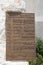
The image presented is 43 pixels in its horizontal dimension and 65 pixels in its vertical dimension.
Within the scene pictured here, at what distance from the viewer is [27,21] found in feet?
14.8

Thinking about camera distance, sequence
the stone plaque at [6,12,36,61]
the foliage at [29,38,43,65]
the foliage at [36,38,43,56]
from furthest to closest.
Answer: the foliage at [36,38,43,56]
the foliage at [29,38,43,65]
the stone plaque at [6,12,36,61]

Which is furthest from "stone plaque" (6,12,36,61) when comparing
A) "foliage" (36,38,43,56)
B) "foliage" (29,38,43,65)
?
"foliage" (36,38,43,56)

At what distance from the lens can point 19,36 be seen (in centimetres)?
447

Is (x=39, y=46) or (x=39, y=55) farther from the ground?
(x=39, y=46)

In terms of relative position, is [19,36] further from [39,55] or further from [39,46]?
[39,46]

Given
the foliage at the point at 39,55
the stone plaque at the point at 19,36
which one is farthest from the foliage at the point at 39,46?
the stone plaque at the point at 19,36

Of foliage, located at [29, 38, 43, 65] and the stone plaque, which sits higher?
the stone plaque

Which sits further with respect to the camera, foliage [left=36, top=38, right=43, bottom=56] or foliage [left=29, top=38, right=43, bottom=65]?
foliage [left=36, top=38, right=43, bottom=56]

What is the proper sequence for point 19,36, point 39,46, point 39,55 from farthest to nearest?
point 39,46
point 39,55
point 19,36

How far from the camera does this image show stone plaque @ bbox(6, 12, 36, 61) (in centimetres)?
446

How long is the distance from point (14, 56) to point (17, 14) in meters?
0.69

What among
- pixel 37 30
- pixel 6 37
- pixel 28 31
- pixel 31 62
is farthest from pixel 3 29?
pixel 37 30

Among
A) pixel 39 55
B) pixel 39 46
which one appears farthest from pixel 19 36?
pixel 39 46

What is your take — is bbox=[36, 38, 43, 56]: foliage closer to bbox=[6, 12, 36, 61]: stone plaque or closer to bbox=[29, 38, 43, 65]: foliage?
bbox=[29, 38, 43, 65]: foliage
